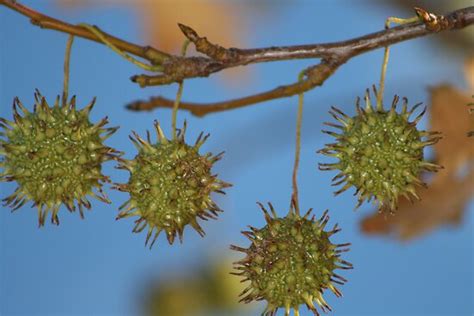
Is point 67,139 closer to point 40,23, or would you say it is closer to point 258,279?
point 40,23

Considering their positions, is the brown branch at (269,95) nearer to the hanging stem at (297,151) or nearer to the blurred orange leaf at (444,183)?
the hanging stem at (297,151)

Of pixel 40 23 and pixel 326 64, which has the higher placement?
pixel 40 23

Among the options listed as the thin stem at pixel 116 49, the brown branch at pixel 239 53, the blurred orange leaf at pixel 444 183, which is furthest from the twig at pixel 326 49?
the blurred orange leaf at pixel 444 183

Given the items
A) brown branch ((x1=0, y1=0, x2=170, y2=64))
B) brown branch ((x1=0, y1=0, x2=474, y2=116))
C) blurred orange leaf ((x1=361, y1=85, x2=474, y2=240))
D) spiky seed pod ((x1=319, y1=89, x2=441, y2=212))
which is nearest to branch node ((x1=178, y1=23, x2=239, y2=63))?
brown branch ((x1=0, y1=0, x2=474, y2=116))

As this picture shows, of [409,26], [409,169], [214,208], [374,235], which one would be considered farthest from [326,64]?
[374,235]

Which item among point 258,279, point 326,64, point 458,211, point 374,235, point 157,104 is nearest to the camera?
point 258,279

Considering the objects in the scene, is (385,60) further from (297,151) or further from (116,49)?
(116,49)
